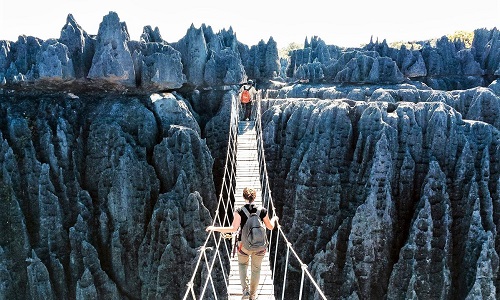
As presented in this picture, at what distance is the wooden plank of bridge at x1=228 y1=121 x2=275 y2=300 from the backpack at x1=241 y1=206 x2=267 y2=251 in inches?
51.7

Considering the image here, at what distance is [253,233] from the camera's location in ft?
16.7

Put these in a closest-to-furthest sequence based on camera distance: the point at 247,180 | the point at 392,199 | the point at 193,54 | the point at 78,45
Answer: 1. the point at 247,180
2. the point at 392,199
3. the point at 78,45
4. the point at 193,54

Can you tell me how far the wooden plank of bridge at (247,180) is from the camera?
248 inches

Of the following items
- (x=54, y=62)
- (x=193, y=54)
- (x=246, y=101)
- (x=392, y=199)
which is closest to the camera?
(x=392, y=199)

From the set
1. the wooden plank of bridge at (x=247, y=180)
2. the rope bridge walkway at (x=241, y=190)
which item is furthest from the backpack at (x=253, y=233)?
the rope bridge walkway at (x=241, y=190)

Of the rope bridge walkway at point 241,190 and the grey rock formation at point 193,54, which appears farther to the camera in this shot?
the grey rock formation at point 193,54

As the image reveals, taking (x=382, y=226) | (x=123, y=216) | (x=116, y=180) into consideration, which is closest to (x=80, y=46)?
(x=116, y=180)

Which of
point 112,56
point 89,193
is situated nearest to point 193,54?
point 112,56

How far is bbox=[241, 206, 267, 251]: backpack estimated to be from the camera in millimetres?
5062

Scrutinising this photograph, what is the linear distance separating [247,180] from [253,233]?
523cm

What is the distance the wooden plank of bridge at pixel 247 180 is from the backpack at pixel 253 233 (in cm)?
131

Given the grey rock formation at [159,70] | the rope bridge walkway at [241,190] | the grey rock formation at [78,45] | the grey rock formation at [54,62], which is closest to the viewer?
the rope bridge walkway at [241,190]

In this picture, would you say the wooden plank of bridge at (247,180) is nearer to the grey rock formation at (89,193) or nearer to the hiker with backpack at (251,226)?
the hiker with backpack at (251,226)

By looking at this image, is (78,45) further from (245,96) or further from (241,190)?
(241,190)
